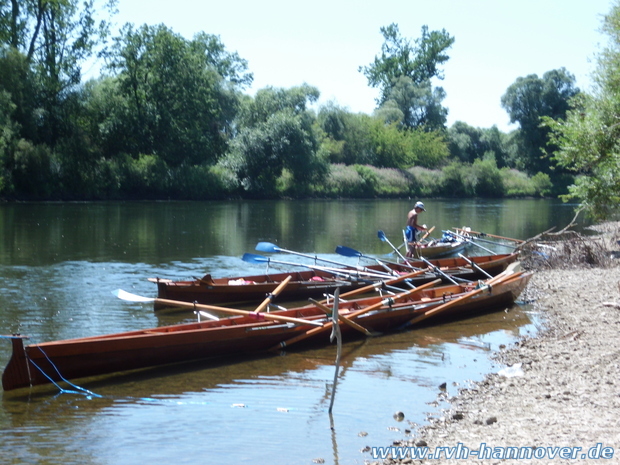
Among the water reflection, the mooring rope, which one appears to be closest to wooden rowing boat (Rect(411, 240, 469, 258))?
the water reflection

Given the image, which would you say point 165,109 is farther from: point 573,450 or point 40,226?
point 573,450

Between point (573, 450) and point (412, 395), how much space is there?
3.04 meters

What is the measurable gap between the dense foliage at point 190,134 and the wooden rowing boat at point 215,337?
35.4m

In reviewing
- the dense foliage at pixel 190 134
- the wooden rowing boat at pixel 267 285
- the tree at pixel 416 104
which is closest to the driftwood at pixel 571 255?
the wooden rowing boat at pixel 267 285

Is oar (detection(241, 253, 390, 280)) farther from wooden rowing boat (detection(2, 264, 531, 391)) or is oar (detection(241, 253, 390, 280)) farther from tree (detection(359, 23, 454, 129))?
tree (detection(359, 23, 454, 129))

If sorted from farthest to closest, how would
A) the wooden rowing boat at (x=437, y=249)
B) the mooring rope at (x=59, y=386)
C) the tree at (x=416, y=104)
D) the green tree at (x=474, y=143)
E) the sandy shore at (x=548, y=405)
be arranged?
the tree at (x=416, y=104)
the green tree at (x=474, y=143)
the wooden rowing boat at (x=437, y=249)
the mooring rope at (x=59, y=386)
the sandy shore at (x=548, y=405)

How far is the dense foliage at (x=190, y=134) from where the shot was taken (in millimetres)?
46000

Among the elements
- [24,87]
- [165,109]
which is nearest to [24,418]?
[24,87]

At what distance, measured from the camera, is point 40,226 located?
29.6m

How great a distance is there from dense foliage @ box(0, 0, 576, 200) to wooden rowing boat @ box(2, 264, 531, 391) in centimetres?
3542

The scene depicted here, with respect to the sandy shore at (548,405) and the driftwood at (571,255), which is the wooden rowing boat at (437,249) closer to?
the driftwood at (571,255)

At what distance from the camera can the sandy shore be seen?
6125mm

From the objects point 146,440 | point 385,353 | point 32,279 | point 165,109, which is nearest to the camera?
point 146,440

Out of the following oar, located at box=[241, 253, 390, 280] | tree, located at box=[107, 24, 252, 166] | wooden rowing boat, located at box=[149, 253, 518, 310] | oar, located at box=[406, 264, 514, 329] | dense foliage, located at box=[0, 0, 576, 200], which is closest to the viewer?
oar, located at box=[406, 264, 514, 329]
